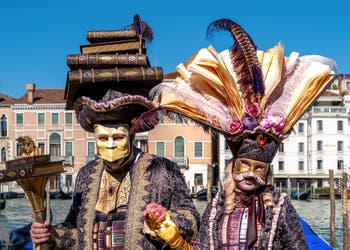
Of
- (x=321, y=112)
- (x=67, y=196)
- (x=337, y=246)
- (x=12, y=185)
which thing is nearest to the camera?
(x=337, y=246)

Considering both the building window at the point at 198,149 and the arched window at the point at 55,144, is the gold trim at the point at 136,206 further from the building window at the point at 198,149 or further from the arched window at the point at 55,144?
the arched window at the point at 55,144

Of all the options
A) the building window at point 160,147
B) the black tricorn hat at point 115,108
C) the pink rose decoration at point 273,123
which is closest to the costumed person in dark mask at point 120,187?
the black tricorn hat at point 115,108

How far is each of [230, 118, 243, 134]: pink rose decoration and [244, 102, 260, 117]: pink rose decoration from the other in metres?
0.07

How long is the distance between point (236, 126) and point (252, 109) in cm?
12

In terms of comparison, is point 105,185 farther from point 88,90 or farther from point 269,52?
point 269,52

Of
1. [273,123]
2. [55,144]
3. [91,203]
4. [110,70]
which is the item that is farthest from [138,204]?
[55,144]

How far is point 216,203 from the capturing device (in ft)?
11.0

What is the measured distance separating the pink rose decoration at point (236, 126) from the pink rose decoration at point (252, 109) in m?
0.07

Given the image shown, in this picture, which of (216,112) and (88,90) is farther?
(88,90)

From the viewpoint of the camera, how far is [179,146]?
4109 centimetres

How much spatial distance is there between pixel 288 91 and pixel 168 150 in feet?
125

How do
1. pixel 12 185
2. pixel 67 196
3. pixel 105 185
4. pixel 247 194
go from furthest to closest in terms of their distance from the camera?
pixel 12 185 < pixel 67 196 < pixel 105 185 < pixel 247 194

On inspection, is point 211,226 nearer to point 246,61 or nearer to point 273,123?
point 273,123

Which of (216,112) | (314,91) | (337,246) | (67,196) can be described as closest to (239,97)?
(216,112)
